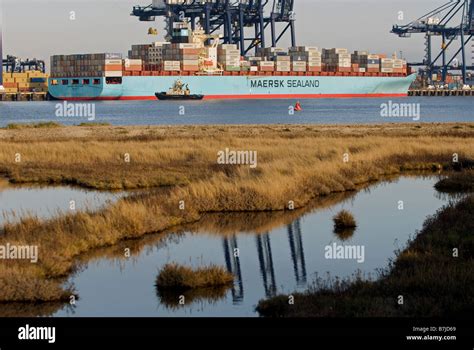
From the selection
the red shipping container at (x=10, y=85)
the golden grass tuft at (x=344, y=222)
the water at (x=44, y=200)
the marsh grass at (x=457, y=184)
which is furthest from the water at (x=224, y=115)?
the golden grass tuft at (x=344, y=222)

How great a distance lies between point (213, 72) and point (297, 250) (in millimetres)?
118765

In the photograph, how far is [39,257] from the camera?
1388 centimetres

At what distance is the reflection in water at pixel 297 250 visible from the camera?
45.5 feet

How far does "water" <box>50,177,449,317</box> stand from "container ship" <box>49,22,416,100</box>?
349 feet

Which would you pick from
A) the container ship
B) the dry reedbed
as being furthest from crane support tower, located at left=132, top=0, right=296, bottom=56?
the dry reedbed

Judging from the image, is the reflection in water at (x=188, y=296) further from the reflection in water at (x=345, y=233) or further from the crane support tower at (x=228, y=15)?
the crane support tower at (x=228, y=15)

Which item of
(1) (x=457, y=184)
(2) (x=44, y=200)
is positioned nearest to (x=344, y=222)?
(1) (x=457, y=184)

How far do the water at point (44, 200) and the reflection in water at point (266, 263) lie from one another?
413 cm

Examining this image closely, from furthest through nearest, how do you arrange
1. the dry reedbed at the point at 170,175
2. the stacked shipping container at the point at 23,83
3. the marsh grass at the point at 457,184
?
1. the stacked shipping container at the point at 23,83
2. the marsh grass at the point at 457,184
3. the dry reedbed at the point at 170,175

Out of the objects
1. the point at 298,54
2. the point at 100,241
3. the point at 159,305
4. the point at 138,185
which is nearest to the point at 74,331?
the point at 159,305

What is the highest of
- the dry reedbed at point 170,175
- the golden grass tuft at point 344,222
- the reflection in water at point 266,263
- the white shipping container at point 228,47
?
the white shipping container at point 228,47

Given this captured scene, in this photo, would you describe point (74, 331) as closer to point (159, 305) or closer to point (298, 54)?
point (159, 305)

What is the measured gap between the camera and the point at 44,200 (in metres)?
22.4

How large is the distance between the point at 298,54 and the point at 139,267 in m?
131
